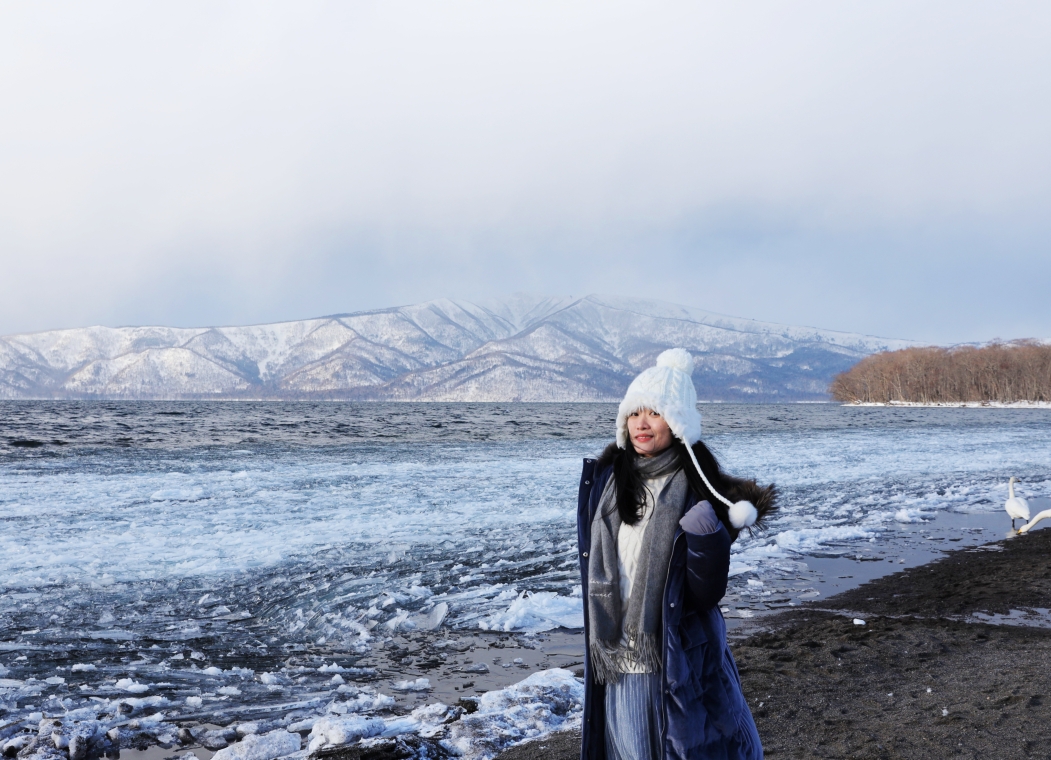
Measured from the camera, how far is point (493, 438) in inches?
1399

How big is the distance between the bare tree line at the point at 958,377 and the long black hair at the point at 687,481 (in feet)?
429

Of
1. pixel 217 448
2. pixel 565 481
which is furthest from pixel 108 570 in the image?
pixel 217 448

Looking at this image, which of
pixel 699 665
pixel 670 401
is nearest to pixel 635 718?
pixel 699 665

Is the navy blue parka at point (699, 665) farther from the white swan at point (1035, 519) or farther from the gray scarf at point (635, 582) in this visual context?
the white swan at point (1035, 519)

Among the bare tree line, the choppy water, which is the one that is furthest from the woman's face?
the bare tree line

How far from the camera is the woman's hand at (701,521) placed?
2242mm

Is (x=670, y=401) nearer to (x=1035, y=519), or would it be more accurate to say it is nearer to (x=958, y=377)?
(x=1035, y=519)

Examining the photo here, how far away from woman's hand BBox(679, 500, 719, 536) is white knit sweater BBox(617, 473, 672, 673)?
0.67 feet

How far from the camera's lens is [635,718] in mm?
2475

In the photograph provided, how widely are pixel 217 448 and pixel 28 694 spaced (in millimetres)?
24183

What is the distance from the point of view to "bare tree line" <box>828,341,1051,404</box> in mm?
112875

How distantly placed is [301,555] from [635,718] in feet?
26.4

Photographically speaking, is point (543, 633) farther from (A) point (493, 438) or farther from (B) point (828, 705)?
(A) point (493, 438)

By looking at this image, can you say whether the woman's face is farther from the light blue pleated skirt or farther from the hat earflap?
the light blue pleated skirt
